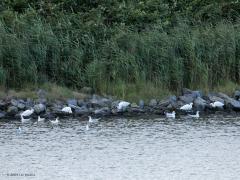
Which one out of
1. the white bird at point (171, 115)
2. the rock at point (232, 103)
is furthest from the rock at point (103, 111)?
the rock at point (232, 103)

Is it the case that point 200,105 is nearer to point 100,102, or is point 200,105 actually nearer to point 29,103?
point 100,102

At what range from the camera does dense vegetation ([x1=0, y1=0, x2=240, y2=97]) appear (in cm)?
2131

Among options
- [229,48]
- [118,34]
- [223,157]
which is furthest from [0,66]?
[223,157]

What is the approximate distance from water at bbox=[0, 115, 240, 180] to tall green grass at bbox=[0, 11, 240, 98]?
207cm

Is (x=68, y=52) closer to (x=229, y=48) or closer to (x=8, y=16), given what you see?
(x=8, y=16)

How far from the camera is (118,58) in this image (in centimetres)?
2152

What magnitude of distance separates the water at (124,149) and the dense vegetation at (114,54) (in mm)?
2097

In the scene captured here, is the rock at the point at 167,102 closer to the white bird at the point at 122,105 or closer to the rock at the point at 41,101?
the white bird at the point at 122,105

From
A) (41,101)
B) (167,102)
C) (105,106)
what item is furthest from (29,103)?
(167,102)

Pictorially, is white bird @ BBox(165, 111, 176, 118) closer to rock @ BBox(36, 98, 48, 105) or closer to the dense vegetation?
the dense vegetation

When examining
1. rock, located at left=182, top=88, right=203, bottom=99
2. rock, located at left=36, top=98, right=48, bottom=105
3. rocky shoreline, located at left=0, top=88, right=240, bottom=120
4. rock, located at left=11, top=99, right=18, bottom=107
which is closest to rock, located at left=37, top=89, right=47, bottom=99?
rocky shoreline, located at left=0, top=88, right=240, bottom=120

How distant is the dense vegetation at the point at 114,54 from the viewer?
21.3 metres

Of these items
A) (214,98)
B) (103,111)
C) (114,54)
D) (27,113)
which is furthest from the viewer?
(114,54)

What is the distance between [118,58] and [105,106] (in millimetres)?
1629
